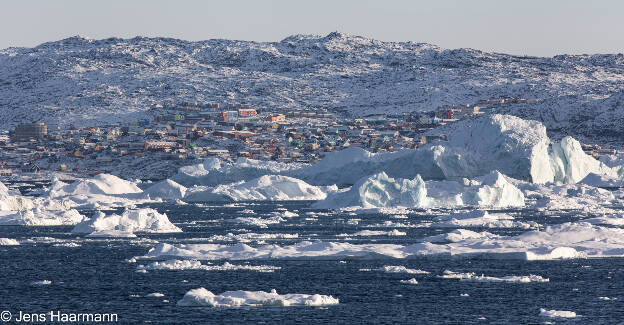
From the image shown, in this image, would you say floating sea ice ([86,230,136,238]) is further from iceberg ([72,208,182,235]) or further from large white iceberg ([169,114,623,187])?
large white iceberg ([169,114,623,187])

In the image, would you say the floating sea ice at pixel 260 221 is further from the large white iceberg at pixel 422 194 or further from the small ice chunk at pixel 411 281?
the small ice chunk at pixel 411 281

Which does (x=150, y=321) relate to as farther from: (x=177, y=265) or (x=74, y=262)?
(x=74, y=262)

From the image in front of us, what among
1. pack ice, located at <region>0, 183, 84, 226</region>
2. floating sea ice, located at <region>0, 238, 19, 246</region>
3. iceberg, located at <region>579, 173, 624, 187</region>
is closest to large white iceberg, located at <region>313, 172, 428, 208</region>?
pack ice, located at <region>0, 183, 84, 226</region>

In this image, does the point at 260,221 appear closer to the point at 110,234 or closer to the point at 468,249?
the point at 110,234

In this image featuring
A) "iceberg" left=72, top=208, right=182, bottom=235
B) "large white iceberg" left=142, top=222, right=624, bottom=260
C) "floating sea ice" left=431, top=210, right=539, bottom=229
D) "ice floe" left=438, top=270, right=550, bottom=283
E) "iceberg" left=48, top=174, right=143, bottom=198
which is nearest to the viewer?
"ice floe" left=438, top=270, right=550, bottom=283

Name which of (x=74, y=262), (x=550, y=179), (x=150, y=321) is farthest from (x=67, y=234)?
(x=550, y=179)
